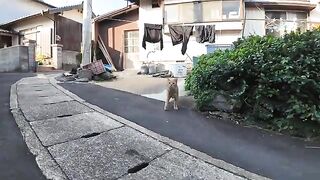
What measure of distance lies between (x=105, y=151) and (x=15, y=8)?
2654 centimetres

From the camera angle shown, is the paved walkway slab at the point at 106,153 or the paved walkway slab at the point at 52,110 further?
the paved walkway slab at the point at 52,110

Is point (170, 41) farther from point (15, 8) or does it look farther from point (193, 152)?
point (15, 8)

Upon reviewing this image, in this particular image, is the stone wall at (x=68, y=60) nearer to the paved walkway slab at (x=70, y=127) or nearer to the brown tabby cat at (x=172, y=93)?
the brown tabby cat at (x=172, y=93)

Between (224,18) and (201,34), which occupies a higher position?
(224,18)

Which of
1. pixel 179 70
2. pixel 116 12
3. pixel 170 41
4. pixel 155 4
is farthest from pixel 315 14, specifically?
pixel 116 12

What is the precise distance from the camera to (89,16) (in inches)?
565

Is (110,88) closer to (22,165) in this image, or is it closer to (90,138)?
(90,138)

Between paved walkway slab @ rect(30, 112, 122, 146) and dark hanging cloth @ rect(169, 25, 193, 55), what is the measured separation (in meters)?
8.83

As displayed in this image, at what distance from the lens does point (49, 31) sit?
2128cm

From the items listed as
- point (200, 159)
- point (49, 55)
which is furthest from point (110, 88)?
point (49, 55)

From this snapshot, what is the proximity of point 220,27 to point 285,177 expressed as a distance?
1181 cm

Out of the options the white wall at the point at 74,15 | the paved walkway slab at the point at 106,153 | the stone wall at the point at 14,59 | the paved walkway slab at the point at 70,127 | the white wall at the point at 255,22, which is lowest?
the paved walkway slab at the point at 106,153

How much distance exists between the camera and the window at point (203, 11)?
15.0m

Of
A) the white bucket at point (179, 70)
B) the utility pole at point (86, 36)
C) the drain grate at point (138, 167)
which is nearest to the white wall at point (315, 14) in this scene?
the white bucket at point (179, 70)
